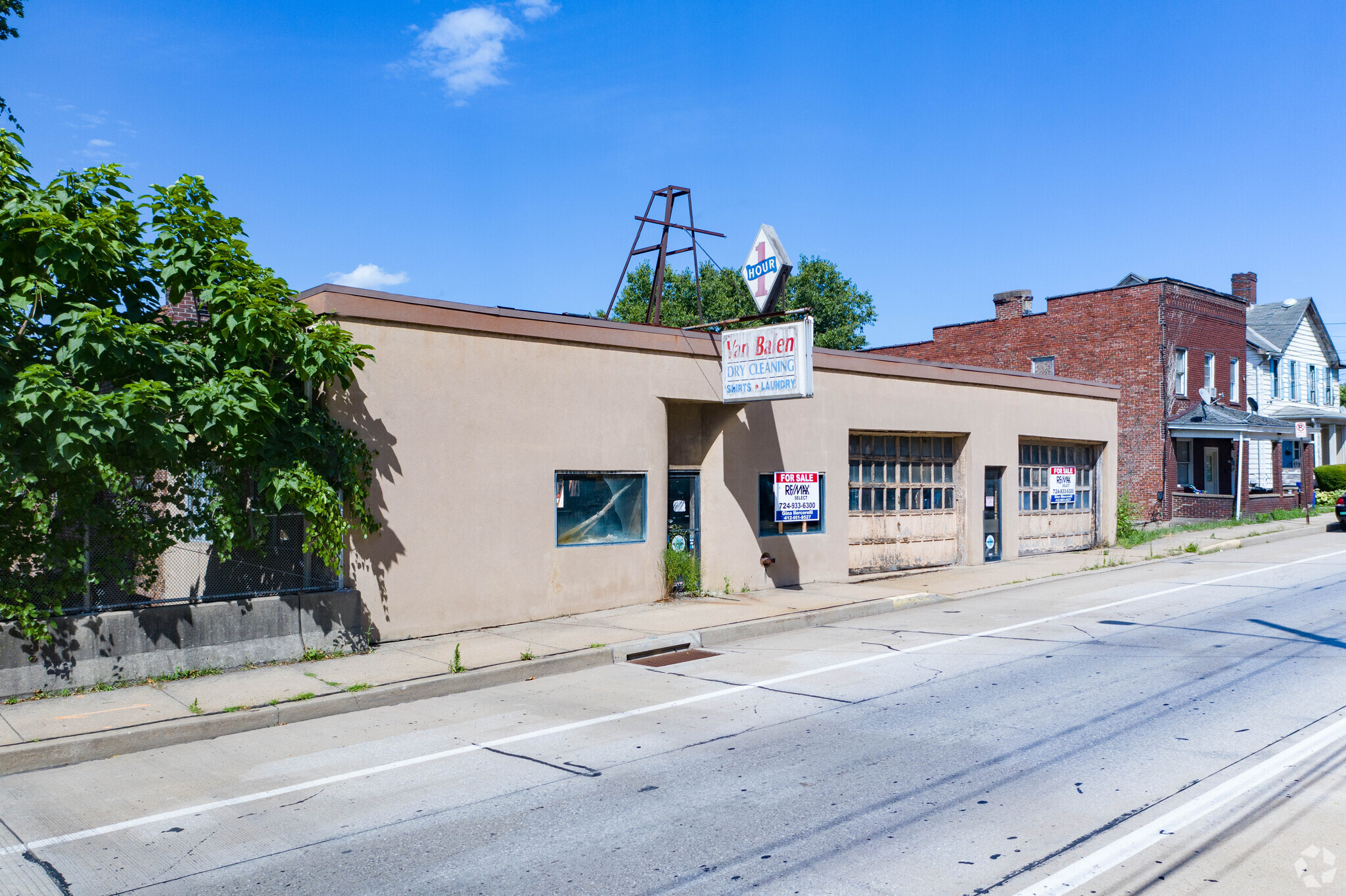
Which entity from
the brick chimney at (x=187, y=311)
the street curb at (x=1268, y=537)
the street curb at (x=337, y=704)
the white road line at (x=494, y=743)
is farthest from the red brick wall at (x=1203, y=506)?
the brick chimney at (x=187, y=311)

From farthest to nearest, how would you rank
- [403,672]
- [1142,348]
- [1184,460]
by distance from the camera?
[1184,460]
[1142,348]
[403,672]

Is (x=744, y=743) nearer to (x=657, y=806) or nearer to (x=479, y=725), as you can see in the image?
(x=657, y=806)

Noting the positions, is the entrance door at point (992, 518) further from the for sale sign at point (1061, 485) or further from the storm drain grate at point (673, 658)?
the storm drain grate at point (673, 658)

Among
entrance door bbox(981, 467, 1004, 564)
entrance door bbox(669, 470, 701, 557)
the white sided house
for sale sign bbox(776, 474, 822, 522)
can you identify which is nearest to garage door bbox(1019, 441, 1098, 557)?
entrance door bbox(981, 467, 1004, 564)

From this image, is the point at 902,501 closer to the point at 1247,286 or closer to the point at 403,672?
the point at 403,672

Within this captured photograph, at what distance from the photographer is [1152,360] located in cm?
3008

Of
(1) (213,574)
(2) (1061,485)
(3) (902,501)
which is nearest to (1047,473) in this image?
(2) (1061,485)

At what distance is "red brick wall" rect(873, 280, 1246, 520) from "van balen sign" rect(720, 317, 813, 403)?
19985 millimetres

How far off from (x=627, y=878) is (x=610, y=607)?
883 centimetres

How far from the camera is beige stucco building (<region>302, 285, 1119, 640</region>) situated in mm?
11578

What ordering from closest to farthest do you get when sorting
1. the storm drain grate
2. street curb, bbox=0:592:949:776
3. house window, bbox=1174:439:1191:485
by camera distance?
street curb, bbox=0:592:949:776
the storm drain grate
house window, bbox=1174:439:1191:485

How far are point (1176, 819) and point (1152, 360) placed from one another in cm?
2763

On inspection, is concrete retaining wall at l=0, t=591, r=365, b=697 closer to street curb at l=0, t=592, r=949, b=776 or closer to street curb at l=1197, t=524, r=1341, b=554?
street curb at l=0, t=592, r=949, b=776

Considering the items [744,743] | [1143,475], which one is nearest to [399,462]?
[744,743]
